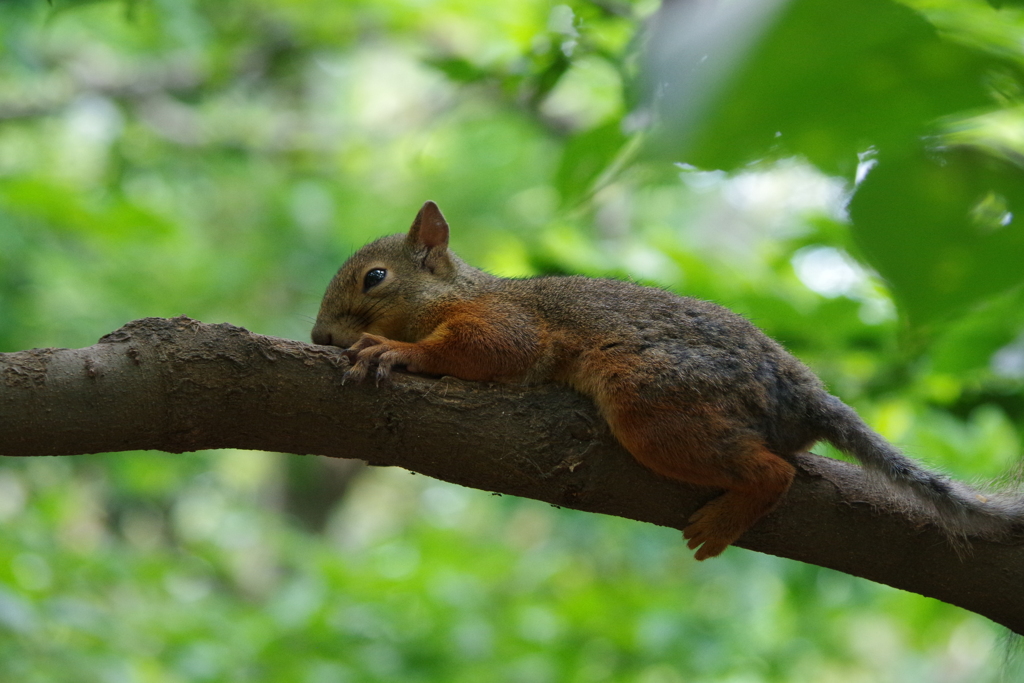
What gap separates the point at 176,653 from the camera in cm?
452

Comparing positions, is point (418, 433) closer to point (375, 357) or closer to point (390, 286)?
point (375, 357)

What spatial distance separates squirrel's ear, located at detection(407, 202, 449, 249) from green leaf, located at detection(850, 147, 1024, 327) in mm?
3005

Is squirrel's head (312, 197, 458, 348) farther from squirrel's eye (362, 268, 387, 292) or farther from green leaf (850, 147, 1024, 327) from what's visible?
green leaf (850, 147, 1024, 327)

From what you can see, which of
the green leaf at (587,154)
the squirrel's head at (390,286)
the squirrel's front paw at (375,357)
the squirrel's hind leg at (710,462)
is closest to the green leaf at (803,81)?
the green leaf at (587,154)

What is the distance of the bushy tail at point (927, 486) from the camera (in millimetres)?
2525

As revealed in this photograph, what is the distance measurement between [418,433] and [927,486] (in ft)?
5.03

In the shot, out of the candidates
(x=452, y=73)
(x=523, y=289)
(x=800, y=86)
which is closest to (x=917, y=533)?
(x=523, y=289)

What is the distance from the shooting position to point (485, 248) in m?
9.45

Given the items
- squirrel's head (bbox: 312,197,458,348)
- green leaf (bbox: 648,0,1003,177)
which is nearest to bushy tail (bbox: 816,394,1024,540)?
squirrel's head (bbox: 312,197,458,348)

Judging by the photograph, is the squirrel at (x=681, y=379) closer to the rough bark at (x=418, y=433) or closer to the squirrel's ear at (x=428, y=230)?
the rough bark at (x=418, y=433)

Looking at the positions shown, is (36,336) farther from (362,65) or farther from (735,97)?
(362,65)

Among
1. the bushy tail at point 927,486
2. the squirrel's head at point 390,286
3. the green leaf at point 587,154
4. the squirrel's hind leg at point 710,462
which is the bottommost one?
the bushy tail at point 927,486

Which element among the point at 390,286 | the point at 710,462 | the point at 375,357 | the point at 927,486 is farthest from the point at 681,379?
the point at 390,286

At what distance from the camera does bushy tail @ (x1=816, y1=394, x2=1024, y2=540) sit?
8.29 feet
